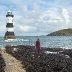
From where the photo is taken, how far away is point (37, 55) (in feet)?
91.7

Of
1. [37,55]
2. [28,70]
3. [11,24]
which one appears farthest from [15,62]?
[11,24]

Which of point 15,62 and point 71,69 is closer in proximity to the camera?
point 71,69

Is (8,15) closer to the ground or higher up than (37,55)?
higher up

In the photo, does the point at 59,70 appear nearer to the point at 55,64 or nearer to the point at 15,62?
the point at 55,64

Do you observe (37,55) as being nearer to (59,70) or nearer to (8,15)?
(59,70)

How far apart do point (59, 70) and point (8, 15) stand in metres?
50.8

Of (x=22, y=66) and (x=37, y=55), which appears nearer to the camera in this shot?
(x=22, y=66)

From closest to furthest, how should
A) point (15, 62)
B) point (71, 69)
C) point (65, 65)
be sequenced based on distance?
point (71, 69), point (65, 65), point (15, 62)

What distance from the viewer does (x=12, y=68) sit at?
79.2 feet

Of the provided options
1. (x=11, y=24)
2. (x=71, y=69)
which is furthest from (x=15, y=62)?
(x=11, y=24)

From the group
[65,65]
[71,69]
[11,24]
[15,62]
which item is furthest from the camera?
[11,24]

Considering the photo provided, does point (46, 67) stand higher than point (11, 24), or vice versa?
point (11, 24)

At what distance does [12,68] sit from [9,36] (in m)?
46.7

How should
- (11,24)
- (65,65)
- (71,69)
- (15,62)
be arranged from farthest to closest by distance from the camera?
(11,24) → (15,62) → (65,65) → (71,69)
